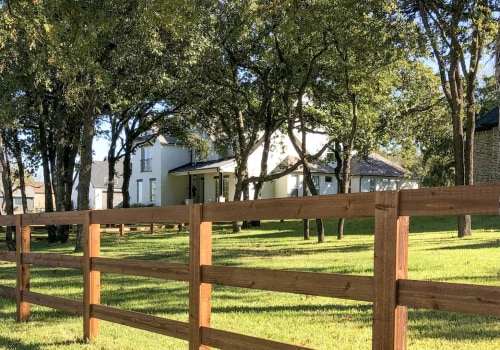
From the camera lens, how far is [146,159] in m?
44.4

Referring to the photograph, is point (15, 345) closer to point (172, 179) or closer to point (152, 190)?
point (172, 179)

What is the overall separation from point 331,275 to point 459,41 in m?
13.3

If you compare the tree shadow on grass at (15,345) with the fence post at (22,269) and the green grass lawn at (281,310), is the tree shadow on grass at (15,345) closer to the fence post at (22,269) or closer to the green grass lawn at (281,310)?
the green grass lawn at (281,310)

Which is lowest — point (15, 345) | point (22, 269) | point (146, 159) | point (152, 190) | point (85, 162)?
point (15, 345)

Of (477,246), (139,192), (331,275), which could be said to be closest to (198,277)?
(331,275)

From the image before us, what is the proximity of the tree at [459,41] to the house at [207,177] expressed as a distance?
69.3ft

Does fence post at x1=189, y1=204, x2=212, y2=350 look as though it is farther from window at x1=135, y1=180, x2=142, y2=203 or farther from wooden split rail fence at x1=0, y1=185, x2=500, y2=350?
window at x1=135, y1=180, x2=142, y2=203

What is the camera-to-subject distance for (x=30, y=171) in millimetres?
29297

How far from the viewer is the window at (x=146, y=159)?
43906 mm

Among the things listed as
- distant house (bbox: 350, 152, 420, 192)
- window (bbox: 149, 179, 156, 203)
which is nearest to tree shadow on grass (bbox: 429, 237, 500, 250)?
distant house (bbox: 350, 152, 420, 192)

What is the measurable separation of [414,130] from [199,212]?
2100 cm

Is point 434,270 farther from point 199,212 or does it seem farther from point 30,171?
point 30,171

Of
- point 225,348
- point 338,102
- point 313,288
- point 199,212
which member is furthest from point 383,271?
point 338,102

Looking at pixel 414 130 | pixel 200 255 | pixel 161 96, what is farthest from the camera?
pixel 414 130
